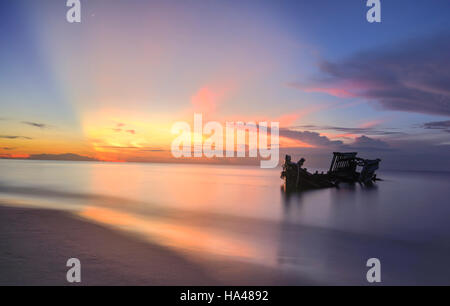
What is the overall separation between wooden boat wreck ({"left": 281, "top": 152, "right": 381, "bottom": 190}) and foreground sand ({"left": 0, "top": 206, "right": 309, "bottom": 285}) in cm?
2243

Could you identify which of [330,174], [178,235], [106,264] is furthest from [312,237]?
[330,174]

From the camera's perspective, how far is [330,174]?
3578 cm

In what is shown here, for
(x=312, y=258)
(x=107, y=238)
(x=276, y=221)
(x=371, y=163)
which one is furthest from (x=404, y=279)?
(x=371, y=163)

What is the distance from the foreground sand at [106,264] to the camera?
643cm

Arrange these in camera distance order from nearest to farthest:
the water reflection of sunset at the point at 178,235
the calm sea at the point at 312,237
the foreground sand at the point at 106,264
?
the foreground sand at the point at 106,264, the calm sea at the point at 312,237, the water reflection of sunset at the point at 178,235

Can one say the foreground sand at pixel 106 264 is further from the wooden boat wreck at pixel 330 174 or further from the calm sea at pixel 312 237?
the wooden boat wreck at pixel 330 174

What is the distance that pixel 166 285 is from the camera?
6.31m

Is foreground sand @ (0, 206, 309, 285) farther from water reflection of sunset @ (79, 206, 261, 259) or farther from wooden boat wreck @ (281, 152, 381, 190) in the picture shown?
wooden boat wreck @ (281, 152, 381, 190)

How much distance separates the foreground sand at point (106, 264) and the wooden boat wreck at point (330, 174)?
22429mm

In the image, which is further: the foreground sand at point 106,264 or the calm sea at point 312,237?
the calm sea at point 312,237

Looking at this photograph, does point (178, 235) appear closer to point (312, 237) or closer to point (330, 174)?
point (312, 237)

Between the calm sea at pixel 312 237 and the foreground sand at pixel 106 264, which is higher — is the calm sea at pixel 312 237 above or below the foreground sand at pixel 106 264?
below

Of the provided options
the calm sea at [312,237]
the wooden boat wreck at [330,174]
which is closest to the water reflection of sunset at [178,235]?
the calm sea at [312,237]
